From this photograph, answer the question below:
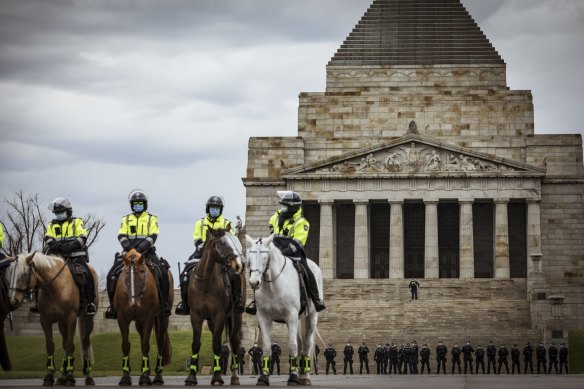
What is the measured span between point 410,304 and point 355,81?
93.3 ft

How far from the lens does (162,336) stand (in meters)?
33.7

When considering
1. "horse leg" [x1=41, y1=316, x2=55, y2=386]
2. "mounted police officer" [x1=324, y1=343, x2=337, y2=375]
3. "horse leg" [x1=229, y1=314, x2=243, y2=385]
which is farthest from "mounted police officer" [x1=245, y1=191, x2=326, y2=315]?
"mounted police officer" [x1=324, y1=343, x2=337, y2=375]

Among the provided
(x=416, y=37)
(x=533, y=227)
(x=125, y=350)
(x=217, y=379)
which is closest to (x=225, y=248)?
(x=217, y=379)

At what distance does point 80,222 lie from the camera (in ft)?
111

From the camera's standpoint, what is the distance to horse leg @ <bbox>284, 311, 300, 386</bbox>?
31594 millimetres

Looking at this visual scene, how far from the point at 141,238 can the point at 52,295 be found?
2592 mm

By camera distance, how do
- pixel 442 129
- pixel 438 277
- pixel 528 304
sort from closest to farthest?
pixel 528 304 → pixel 438 277 → pixel 442 129

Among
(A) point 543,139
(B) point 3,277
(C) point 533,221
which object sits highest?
(A) point 543,139

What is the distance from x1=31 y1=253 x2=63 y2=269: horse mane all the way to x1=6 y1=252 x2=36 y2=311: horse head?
0.18 meters

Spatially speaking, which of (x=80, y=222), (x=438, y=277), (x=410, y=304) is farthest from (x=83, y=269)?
(x=438, y=277)

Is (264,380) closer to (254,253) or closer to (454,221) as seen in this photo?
(254,253)

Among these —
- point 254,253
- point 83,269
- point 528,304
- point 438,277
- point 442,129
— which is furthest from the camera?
point 442,129

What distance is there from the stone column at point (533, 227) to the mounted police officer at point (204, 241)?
66174mm

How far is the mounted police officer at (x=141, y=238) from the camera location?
32438 mm
